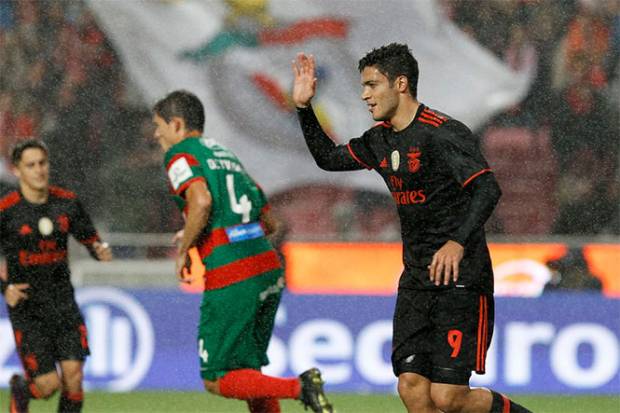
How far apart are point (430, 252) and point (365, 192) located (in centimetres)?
720

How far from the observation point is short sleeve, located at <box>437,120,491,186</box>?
564 cm

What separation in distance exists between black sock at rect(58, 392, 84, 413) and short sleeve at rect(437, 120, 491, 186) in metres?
2.74

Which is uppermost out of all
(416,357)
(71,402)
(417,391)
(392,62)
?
(392,62)

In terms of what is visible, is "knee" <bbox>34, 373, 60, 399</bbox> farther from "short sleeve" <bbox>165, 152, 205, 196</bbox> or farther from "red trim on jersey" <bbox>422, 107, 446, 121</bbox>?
"red trim on jersey" <bbox>422, 107, 446, 121</bbox>

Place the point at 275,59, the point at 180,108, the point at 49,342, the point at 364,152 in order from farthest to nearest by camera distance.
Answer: the point at 275,59
the point at 49,342
the point at 180,108
the point at 364,152

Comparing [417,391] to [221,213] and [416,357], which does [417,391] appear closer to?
[416,357]

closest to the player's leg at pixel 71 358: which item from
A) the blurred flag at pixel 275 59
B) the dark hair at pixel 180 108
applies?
the dark hair at pixel 180 108

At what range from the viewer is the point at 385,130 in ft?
19.6

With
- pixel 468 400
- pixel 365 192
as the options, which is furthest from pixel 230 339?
pixel 365 192

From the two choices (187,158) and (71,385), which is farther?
(71,385)

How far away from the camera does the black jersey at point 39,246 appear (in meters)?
7.49

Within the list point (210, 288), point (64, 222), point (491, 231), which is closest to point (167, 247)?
point (491, 231)

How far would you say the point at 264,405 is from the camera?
664cm

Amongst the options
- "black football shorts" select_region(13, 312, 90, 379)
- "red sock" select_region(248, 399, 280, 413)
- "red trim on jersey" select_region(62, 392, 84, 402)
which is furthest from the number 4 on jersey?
"red trim on jersey" select_region(62, 392, 84, 402)
